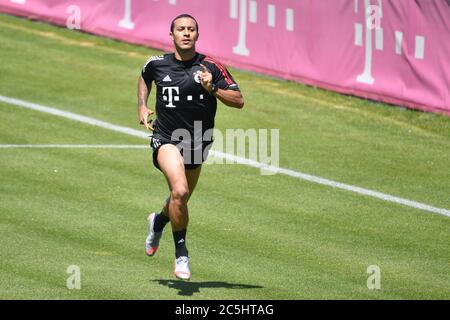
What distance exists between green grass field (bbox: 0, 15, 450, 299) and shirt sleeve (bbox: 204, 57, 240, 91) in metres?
2.07

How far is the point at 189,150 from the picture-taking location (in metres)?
12.8

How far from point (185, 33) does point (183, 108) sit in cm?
→ 80

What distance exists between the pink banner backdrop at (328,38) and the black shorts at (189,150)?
8.47 meters

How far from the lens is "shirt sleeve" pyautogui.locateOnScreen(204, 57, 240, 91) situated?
41.4 ft

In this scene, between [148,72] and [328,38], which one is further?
[328,38]

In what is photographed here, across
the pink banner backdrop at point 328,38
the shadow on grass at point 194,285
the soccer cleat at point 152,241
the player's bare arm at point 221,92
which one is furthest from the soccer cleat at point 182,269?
the pink banner backdrop at point 328,38

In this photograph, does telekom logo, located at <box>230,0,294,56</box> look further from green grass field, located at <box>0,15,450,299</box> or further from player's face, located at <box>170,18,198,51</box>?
player's face, located at <box>170,18,198,51</box>

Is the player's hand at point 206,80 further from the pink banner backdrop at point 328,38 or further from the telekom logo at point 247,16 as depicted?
the telekom logo at point 247,16

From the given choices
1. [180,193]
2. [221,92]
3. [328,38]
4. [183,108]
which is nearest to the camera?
[180,193]

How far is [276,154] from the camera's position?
1902cm

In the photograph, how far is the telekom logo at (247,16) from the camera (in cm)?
2270

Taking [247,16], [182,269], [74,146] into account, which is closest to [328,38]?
[247,16]

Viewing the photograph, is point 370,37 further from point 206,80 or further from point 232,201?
point 206,80

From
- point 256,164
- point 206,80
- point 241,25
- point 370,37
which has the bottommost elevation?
point 206,80
